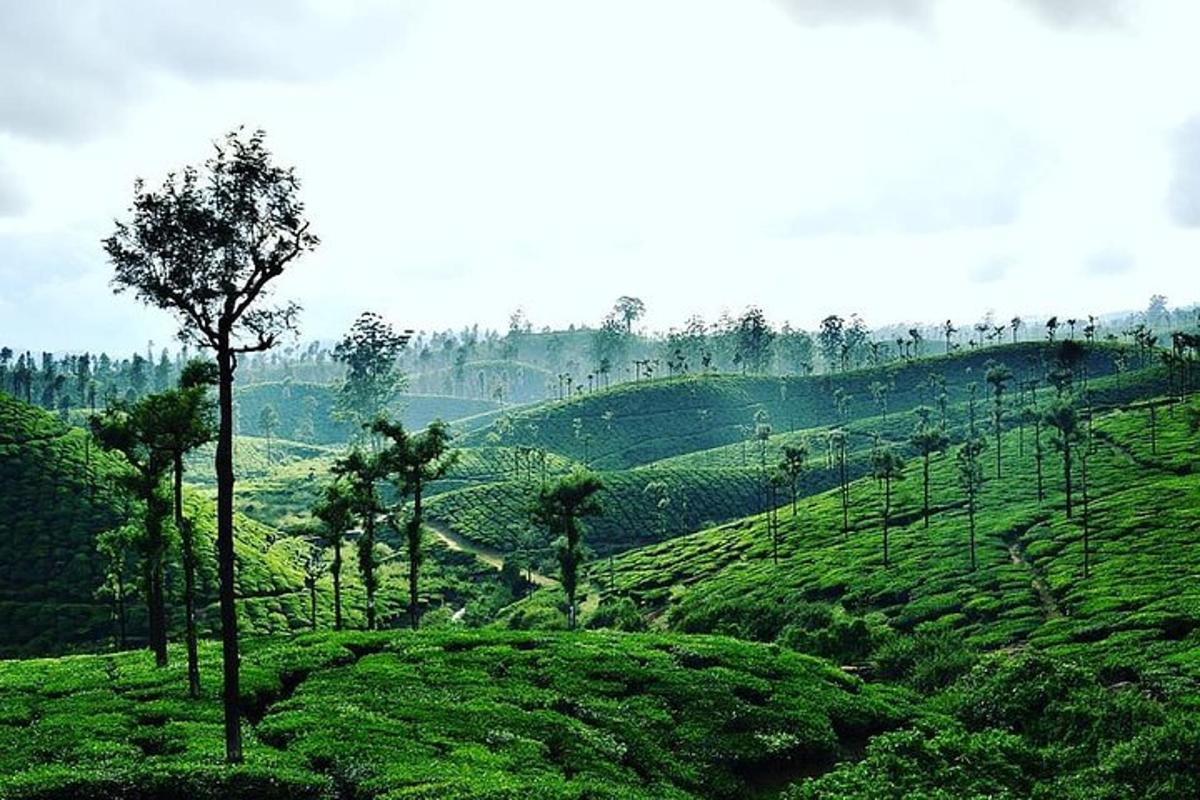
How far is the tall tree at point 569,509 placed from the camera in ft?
274

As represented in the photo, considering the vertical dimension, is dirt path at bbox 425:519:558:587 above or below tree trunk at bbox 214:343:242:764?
below

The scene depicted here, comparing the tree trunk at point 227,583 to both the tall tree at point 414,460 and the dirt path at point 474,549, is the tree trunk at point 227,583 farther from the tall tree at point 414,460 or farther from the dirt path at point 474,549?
the dirt path at point 474,549

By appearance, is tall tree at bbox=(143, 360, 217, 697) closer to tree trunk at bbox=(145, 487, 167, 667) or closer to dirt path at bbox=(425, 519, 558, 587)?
tree trunk at bbox=(145, 487, 167, 667)

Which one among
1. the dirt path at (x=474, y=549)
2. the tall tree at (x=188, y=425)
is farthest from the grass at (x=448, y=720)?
the dirt path at (x=474, y=549)

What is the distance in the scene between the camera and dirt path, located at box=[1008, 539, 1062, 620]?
86438 mm

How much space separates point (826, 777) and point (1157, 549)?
8055cm

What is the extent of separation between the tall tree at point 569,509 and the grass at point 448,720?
28.1 m

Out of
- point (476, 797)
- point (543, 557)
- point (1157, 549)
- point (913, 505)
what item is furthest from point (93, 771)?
point (913, 505)

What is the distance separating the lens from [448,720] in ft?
128

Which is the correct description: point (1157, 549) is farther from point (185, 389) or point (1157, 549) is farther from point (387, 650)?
point (185, 389)

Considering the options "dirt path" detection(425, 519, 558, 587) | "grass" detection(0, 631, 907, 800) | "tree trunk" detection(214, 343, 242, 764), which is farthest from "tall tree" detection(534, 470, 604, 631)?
"dirt path" detection(425, 519, 558, 587)

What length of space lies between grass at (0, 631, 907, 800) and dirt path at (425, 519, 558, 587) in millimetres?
92636

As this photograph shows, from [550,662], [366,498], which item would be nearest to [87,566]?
[366,498]

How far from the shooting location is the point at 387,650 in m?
51.6
